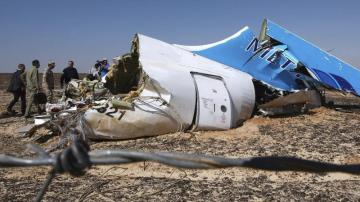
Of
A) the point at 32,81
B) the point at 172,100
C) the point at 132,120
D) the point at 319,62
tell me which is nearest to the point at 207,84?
the point at 172,100

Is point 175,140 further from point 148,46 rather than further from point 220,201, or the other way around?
point 220,201

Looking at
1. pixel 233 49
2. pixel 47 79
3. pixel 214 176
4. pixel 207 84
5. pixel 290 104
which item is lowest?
pixel 214 176

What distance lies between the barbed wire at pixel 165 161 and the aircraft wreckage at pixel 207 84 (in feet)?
24.1

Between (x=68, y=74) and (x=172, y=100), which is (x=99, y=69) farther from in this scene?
(x=172, y=100)

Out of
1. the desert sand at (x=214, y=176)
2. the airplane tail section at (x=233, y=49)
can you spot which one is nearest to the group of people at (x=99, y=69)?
the airplane tail section at (x=233, y=49)

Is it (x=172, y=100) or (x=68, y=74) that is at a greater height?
(x=68, y=74)

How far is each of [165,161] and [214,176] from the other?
510 cm

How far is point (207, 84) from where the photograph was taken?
1000 cm

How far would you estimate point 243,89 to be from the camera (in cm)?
1062

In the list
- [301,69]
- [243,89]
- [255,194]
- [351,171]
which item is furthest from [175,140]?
[351,171]

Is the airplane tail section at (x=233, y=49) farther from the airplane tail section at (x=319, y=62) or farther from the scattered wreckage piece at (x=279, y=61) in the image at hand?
the airplane tail section at (x=319, y=62)

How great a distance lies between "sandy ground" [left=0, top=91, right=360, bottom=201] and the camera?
19.0 ft

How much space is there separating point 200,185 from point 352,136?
474cm

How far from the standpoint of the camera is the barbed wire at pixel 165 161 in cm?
168
